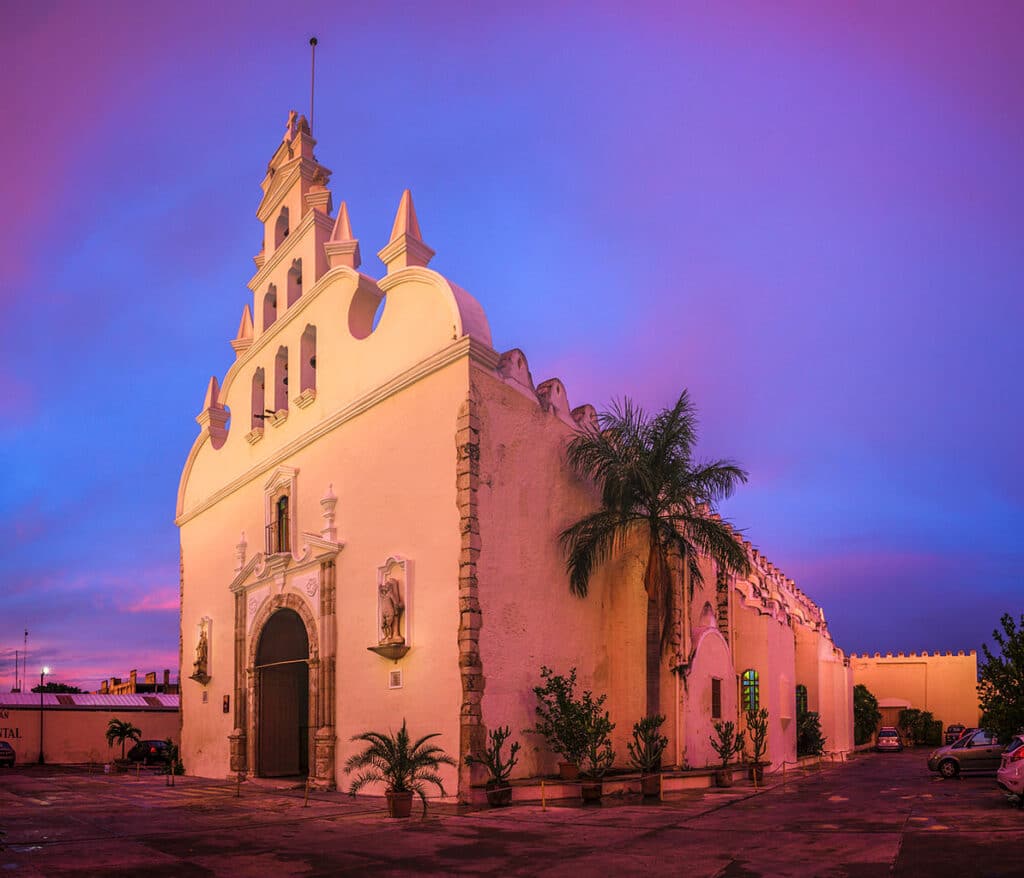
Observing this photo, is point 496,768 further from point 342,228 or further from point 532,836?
point 342,228

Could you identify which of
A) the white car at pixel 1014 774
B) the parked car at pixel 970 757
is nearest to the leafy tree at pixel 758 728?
the parked car at pixel 970 757

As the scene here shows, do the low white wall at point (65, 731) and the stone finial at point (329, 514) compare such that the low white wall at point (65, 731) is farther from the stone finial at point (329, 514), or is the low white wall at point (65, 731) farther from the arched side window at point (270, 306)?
the stone finial at point (329, 514)

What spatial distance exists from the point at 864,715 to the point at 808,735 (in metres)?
20.3

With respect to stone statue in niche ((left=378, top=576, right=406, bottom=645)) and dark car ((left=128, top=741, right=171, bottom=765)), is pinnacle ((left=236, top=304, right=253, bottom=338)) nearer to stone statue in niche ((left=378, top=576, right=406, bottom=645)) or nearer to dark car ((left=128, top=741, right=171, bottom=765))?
stone statue in niche ((left=378, top=576, right=406, bottom=645))

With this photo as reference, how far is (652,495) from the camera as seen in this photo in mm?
19297

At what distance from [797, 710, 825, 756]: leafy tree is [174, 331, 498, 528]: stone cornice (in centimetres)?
1976

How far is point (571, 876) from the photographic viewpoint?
9.84 metres

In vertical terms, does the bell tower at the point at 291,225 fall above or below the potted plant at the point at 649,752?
above

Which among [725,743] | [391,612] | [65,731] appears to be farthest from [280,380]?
[65,731]

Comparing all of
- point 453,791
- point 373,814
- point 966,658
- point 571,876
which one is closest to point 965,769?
point 453,791

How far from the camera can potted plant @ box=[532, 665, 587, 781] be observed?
56.8 ft

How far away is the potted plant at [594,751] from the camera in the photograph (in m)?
16.5

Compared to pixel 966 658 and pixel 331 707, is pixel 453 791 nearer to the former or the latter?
pixel 331 707

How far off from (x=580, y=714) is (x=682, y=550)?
413 cm
